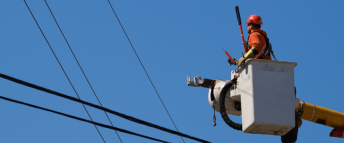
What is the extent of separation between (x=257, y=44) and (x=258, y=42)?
67 millimetres

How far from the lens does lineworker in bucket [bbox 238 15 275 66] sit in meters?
12.2

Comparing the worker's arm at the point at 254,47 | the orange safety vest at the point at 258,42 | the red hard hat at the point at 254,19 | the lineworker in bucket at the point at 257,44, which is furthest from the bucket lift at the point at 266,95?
the red hard hat at the point at 254,19

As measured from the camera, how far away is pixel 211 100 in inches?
523

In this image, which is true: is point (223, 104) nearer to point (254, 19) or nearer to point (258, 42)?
point (258, 42)

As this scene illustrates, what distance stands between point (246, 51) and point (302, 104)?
159 cm

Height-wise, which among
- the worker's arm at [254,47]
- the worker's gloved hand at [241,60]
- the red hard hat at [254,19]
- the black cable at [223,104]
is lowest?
the black cable at [223,104]

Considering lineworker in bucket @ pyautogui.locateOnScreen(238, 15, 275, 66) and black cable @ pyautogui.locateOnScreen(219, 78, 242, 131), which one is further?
black cable @ pyautogui.locateOnScreen(219, 78, 242, 131)

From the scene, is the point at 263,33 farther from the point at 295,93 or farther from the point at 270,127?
the point at 270,127

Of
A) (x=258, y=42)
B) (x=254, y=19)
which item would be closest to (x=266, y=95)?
(x=258, y=42)

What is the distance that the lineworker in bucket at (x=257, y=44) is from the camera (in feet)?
40.1

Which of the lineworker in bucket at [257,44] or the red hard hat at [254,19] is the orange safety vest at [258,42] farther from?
the red hard hat at [254,19]

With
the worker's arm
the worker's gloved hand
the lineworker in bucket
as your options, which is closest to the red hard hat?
the lineworker in bucket

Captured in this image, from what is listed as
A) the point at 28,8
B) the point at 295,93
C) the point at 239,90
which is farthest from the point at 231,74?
the point at 28,8

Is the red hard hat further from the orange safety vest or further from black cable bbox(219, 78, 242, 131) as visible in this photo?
black cable bbox(219, 78, 242, 131)
